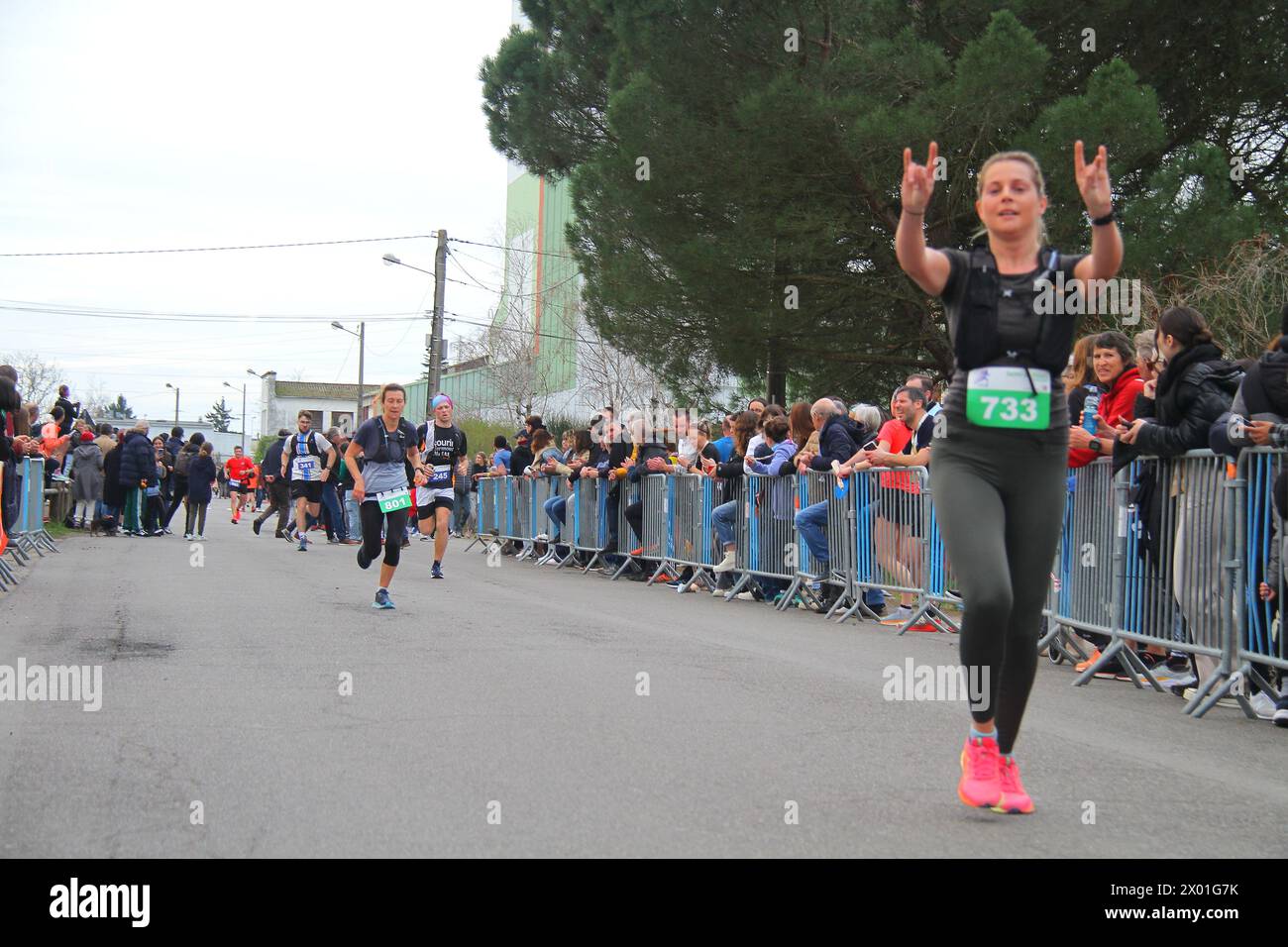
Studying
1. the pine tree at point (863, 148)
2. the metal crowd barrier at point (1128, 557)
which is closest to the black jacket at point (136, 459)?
the pine tree at point (863, 148)

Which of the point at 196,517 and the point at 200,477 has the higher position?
the point at 200,477

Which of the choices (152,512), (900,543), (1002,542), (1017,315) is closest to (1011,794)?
(1002,542)

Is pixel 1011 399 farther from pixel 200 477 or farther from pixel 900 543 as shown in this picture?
pixel 200 477

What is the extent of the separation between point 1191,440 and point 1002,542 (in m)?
4.00

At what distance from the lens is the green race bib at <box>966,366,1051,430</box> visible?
4.76 m

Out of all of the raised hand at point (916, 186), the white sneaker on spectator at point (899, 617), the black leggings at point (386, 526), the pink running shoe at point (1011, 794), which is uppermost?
the raised hand at point (916, 186)

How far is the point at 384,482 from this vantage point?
12766 mm

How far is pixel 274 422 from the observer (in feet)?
491

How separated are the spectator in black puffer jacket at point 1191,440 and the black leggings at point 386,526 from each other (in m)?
6.42

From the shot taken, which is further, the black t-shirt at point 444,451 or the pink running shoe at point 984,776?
the black t-shirt at point 444,451

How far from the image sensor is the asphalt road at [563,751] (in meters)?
4.64

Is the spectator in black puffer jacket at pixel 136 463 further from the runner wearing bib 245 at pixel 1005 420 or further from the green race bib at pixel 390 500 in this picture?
the runner wearing bib 245 at pixel 1005 420

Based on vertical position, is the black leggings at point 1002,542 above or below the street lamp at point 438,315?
below
